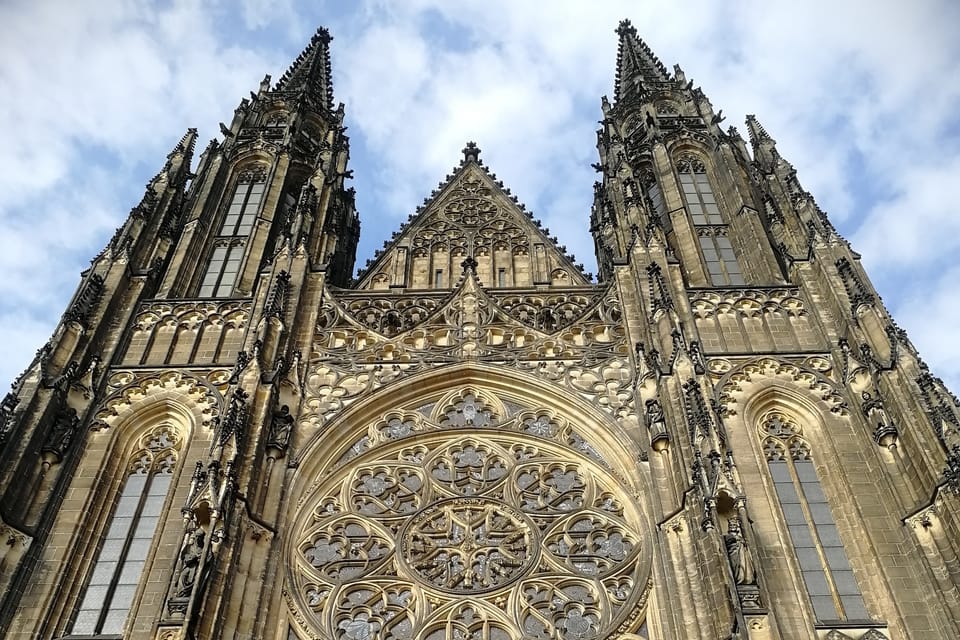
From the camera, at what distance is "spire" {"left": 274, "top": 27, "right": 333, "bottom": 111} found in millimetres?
30750

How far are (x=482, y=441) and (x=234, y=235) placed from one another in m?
9.32

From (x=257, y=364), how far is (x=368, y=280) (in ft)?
17.1

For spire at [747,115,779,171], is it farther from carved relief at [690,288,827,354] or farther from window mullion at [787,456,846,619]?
window mullion at [787,456,846,619]

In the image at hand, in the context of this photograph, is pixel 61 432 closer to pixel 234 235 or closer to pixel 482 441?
pixel 482 441

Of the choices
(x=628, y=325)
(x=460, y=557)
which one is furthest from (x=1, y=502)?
(x=628, y=325)

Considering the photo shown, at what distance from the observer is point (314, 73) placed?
3192 cm

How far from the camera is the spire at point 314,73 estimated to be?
101 feet

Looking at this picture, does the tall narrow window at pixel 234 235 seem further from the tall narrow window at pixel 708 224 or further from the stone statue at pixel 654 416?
the tall narrow window at pixel 708 224

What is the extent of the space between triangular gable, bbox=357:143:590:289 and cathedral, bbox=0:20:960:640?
3.9 inches

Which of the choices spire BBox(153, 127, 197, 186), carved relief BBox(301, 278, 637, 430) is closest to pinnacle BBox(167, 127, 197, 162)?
spire BBox(153, 127, 197, 186)

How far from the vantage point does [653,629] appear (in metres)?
13.8

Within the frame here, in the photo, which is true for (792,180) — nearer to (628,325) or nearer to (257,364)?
(628,325)

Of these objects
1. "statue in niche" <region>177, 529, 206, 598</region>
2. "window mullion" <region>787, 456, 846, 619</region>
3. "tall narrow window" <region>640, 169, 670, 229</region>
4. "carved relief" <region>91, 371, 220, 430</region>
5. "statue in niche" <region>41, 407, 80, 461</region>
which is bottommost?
"statue in niche" <region>177, 529, 206, 598</region>

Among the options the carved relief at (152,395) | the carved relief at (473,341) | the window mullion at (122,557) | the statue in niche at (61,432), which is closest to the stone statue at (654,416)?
the carved relief at (473,341)
